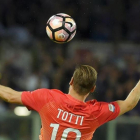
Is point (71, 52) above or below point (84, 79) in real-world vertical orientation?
below

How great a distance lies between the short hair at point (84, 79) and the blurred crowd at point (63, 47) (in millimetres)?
5482

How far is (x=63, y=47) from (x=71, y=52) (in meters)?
0.26

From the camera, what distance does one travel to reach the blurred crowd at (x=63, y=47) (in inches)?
394

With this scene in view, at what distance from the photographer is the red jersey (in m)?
4.14

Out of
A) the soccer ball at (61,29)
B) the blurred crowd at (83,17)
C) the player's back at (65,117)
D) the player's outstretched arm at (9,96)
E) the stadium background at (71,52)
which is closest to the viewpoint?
the player's outstretched arm at (9,96)

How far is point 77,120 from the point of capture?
Result: 417 cm

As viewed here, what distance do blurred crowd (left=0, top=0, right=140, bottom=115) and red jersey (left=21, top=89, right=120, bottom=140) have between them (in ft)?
17.6

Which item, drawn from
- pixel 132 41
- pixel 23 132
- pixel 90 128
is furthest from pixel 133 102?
pixel 132 41

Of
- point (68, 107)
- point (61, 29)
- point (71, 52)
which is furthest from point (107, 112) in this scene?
point (71, 52)

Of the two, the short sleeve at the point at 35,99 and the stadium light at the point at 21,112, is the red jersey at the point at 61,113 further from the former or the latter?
the stadium light at the point at 21,112

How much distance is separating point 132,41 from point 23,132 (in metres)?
4.48

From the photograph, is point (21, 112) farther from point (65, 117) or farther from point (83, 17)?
point (65, 117)

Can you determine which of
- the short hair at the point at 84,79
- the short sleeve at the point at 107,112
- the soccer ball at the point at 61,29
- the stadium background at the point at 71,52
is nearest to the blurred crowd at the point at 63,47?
the stadium background at the point at 71,52

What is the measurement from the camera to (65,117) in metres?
4.14
